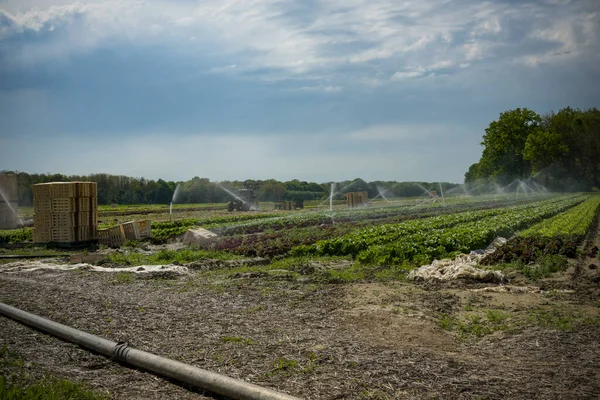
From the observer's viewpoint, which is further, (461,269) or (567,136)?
(567,136)

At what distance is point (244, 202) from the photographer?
193 ft

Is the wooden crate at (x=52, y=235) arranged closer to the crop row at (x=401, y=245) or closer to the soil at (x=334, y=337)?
the crop row at (x=401, y=245)

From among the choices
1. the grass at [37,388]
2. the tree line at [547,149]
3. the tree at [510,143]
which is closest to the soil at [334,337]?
the grass at [37,388]

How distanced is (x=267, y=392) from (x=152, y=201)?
7595cm

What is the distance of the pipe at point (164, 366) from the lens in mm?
4609

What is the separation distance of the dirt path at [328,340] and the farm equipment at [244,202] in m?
46.5

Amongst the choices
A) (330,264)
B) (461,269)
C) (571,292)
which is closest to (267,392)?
(571,292)

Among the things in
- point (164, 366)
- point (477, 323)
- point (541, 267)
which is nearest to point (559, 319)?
point (477, 323)

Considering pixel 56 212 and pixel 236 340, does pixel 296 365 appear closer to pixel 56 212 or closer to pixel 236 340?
pixel 236 340

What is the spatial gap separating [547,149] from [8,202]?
73.4 metres

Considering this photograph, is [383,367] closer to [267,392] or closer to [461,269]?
[267,392]

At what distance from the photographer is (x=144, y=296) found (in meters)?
10.0

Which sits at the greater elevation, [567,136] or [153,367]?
[567,136]

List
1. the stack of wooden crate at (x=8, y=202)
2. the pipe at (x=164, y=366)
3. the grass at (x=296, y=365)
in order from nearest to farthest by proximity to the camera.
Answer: the pipe at (x=164, y=366)
the grass at (x=296, y=365)
the stack of wooden crate at (x=8, y=202)
